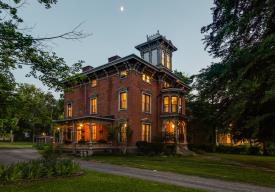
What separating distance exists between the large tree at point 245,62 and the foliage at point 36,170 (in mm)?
9419

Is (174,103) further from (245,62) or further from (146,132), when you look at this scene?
(245,62)

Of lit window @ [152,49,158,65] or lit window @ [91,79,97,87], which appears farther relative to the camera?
lit window @ [152,49,158,65]

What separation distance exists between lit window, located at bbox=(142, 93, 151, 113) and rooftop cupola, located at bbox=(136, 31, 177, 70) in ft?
16.6

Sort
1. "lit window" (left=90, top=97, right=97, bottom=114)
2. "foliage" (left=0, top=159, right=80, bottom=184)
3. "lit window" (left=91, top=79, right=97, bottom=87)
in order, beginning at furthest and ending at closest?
"lit window" (left=91, top=79, right=97, bottom=87) → "lit window" (left=90, top=97, right=97, bottom=114) → "foliage" (left=0, top=159, right=80, bottom=184)

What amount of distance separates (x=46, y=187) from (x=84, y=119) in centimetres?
1830

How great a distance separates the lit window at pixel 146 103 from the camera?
2931 centimetres

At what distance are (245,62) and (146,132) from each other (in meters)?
17.5

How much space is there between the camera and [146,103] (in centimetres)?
2983

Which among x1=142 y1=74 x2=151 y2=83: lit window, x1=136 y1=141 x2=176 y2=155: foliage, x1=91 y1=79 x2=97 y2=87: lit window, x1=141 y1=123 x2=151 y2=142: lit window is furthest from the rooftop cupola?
x1=136 y1=141 x2=176 y2=155: foliage

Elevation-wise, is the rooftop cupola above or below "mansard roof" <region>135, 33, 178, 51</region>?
below

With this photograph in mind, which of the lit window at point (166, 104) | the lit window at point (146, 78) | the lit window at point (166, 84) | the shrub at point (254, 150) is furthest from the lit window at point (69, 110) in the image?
the shrub at point (254, 150)

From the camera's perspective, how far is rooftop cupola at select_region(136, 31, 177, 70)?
3294 cm

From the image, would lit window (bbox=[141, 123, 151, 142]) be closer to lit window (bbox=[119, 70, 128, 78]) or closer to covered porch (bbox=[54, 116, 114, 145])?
covered porch (bbox=[54, 116, 114, 145])

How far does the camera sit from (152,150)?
27.0 m
